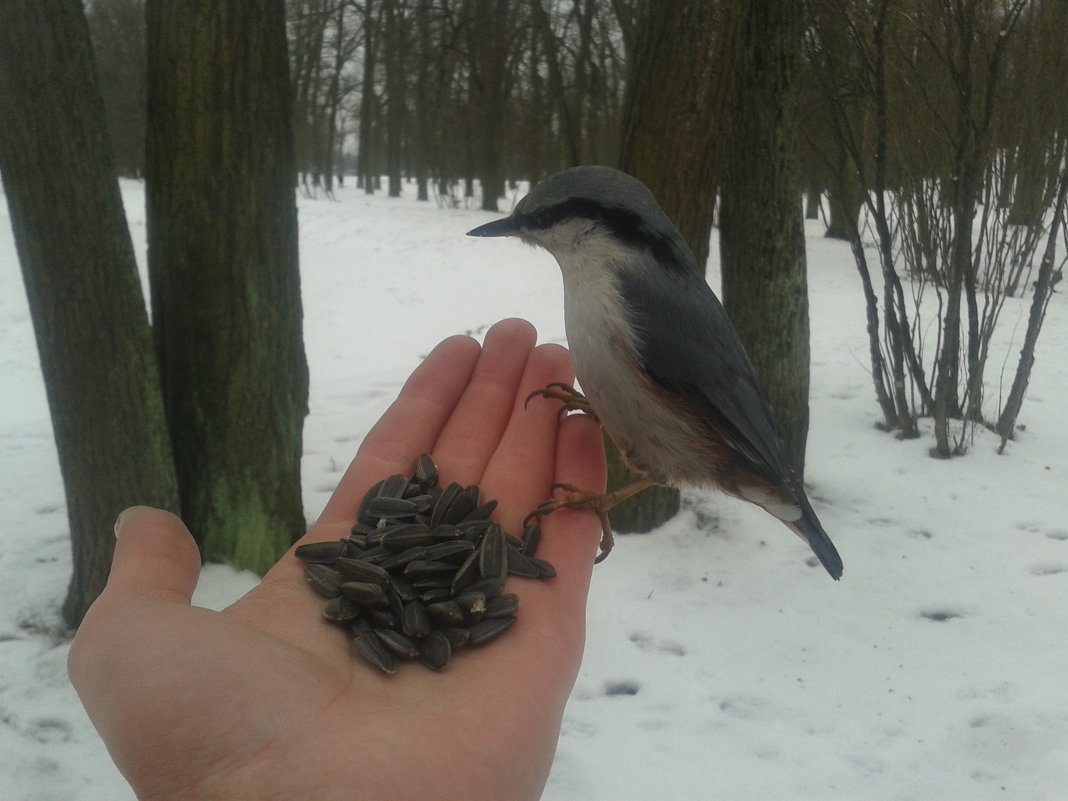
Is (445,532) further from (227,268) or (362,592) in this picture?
(227,268)

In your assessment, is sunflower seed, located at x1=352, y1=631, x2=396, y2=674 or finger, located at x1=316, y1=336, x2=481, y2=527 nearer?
sunflower seed, located at x1=352, y1=631, x2=396, y2=674

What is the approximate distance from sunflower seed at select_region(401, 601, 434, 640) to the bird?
43 centimetres

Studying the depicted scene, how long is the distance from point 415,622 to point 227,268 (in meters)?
1.49

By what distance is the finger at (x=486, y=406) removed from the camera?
2.12 metres

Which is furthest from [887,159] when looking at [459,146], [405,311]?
[459,146]

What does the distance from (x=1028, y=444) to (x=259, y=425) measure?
3940 millimetres

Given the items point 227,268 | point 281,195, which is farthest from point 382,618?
point 281,195

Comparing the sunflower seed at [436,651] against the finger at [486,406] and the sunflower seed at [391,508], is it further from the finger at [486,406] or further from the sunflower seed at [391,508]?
the finger at [486,406]

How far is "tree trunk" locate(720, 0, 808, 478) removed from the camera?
323 centimetres

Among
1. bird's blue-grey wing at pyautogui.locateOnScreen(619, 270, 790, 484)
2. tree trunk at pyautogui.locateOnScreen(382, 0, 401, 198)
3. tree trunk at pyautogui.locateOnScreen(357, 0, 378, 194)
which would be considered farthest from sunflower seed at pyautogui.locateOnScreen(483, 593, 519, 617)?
tree trunk at pyautogui.locateOnScreen(357, 0, 378, 194)

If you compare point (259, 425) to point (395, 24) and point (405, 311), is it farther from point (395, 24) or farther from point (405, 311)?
point (395, 24)

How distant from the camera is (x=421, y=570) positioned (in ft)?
5.62

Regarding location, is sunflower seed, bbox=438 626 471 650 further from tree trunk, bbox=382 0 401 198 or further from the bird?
tree trunk, bbox=382 0 401 198

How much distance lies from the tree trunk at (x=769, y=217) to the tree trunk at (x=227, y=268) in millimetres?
1825
